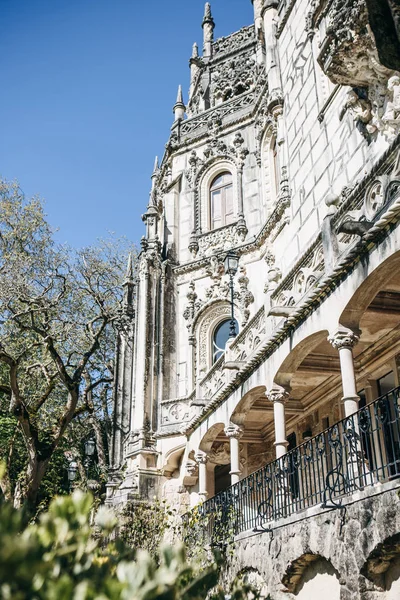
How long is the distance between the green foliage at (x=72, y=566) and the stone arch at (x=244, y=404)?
9.77 metres

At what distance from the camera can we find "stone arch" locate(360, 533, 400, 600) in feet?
23.6

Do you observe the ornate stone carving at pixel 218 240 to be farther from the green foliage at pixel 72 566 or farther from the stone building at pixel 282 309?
the green foliage at pixel 72 566

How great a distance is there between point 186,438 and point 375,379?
25.0 ft

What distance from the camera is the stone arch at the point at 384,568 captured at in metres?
7.20

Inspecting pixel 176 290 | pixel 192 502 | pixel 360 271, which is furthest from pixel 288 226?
pixel 360 271

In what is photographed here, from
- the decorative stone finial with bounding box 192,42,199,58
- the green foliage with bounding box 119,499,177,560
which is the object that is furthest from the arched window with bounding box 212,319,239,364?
the decorative stone finial with bounding box 192,42,199,58

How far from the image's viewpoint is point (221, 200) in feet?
77.3

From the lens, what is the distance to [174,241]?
2342 centimetres

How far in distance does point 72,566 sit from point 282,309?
8.54m

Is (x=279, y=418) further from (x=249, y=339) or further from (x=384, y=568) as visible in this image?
(x=384, y=568)

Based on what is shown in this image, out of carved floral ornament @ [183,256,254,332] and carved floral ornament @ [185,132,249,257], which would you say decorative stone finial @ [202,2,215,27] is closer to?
carved floral ornament @ [185,132,249,257]

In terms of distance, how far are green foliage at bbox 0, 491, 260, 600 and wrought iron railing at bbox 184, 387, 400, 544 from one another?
5.39 meters

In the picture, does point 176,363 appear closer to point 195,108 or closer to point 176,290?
point 176,290

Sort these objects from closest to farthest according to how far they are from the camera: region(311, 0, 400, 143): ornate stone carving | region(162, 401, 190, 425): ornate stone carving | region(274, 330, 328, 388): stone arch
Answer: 1. region(274, 330, 328, 388): stone arch
2. region(311, 0, 400, 143): ornate stone carving
3. region(162, 401, 190, 425): ornate stone carving
